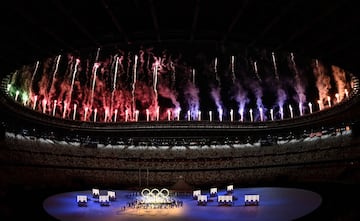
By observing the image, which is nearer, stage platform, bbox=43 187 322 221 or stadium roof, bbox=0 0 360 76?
stadium roof, bbox=0 0 360 76

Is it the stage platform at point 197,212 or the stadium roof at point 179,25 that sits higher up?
the stadium roof at point 179,25

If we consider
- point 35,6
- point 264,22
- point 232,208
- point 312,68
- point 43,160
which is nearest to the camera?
point 35,6

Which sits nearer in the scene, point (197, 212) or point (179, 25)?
point (179, 25)

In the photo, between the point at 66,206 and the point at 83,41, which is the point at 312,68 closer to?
the point at 66,206

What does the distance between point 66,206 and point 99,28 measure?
1660 centimetres

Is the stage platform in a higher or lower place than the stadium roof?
lower

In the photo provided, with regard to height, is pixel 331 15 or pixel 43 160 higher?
pixel 331 15

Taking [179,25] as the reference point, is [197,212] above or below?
below

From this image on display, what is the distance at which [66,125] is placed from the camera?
4706 cm

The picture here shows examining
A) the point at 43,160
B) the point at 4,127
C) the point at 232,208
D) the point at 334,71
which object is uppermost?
the point at 334,71

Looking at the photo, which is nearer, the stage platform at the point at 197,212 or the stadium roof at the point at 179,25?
the stadium roof at the point at 179,25

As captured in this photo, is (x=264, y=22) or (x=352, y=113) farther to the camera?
(x=352, y=113)

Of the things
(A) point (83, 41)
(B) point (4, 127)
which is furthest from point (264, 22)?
(B) point (4, 127)

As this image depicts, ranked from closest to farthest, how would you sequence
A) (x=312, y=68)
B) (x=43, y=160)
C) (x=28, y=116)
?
1. (x=28, y=116)
2. (x=43, y=160)
3. (x=312, y=68)
